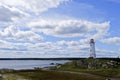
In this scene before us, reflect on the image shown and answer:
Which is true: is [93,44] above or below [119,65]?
above

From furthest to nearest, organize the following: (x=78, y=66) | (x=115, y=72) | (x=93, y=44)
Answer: (x=93, y=44)
(x=78, y=66)
(x=115, y=72)

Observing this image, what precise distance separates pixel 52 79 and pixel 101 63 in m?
58.8

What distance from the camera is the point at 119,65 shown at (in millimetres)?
142000

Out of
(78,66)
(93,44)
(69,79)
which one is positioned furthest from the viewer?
(93,44)

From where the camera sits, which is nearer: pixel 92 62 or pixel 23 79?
pixel 23 79

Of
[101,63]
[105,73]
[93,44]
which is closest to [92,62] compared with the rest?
[101,63]

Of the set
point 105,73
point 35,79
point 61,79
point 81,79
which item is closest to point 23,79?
point 35,79

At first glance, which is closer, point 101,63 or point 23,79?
point 23,79

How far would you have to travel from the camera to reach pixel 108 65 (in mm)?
140250

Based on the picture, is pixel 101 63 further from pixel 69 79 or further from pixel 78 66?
pixel 69 79

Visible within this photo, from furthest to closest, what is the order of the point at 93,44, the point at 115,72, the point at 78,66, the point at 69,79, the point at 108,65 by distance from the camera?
1. the point at 93,44
2. the point at 78,66
3. the point at 108,65
4. the point at 115,72
5. the point at 69,79

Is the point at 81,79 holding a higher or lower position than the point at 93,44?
lower

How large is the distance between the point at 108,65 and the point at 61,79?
55.1m

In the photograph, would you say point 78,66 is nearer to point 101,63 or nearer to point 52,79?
point 101,63
